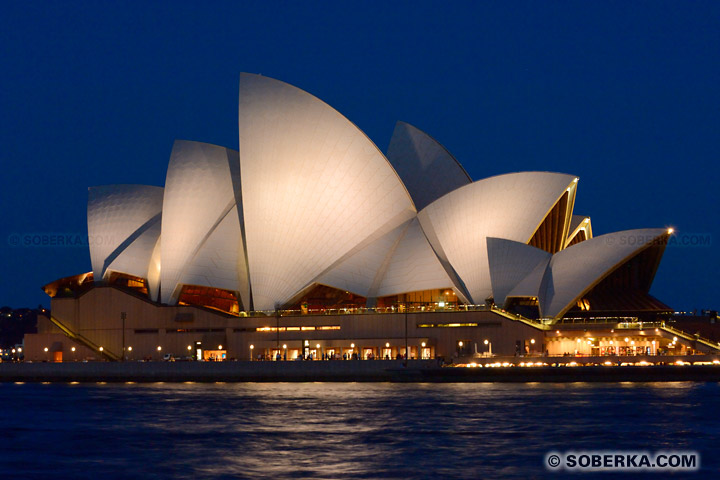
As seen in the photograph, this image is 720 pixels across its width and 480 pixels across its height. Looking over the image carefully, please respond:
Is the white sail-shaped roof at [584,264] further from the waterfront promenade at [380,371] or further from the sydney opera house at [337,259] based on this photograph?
the waterfront promenade at [380,371]

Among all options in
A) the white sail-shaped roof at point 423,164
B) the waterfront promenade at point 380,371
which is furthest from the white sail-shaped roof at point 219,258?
the white sail-shaped roof at point 423,164

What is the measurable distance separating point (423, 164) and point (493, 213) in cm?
1202

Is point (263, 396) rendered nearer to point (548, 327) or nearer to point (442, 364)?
point (442, 364)

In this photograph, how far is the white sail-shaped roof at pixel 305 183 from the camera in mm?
65562

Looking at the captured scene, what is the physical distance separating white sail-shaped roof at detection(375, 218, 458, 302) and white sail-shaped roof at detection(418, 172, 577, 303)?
1.54 m

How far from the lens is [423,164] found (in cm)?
7506

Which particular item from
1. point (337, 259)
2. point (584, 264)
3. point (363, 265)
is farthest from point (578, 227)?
point (337, 259)

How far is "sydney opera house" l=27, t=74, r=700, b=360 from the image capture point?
64250 mm

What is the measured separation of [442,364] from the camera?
62.8m

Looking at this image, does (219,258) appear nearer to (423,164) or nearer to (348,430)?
(423,164)

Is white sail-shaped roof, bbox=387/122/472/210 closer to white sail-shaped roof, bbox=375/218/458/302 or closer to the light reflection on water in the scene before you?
white sail-shaped roof, bbox=375/218/458/302

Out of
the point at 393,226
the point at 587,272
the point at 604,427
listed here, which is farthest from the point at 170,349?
the point at 604,427

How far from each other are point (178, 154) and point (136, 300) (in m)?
11.3

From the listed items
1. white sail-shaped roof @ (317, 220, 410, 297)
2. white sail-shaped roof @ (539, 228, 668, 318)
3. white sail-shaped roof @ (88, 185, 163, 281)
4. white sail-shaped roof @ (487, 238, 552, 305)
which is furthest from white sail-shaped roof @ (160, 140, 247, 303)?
white sail-shaped roof @ (539, 228, 668, 318)
